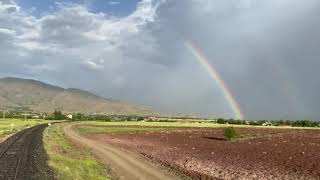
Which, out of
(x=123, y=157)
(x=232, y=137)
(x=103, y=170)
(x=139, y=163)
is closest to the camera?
(x=103, y=170)

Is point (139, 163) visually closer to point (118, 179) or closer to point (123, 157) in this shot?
point (123, 157)

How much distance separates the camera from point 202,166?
132 ft

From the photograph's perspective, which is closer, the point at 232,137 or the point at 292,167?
the point at 292,167

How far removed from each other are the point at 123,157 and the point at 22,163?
11.2m

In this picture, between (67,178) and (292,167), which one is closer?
(67,178)

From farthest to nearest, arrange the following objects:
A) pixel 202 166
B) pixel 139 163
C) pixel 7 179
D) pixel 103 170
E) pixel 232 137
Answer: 1. pixel 232 137
2. pixel 139 163
3. pixel 202 166
4. pixel 103 170
5. pixel 7 179

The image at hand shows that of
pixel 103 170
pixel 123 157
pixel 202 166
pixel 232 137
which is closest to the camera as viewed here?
pixel 103 170

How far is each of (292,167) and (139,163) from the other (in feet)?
45.6

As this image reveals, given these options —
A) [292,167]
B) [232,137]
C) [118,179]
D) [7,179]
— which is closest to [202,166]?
[292,167]

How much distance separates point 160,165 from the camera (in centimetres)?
4162

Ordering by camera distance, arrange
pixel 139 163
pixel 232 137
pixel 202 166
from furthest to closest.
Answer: pixel 232 137, pixel 139 163, pixel 202 166

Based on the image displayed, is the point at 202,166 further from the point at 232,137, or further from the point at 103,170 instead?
the point at 232,137

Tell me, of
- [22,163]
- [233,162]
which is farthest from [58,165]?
[233,162]

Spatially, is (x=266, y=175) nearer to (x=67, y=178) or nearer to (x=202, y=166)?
(x=202, y=166)
